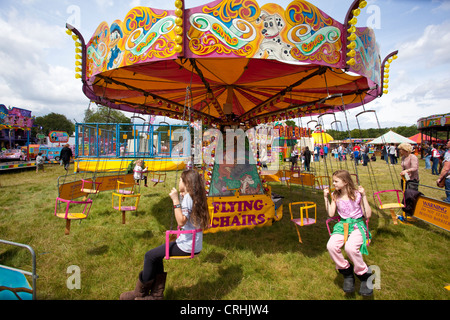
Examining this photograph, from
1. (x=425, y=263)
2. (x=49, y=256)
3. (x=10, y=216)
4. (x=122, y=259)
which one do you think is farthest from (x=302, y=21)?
(x=10, y=216)

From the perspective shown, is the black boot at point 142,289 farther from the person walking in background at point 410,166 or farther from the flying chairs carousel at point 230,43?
the person walking in background at point 410,166

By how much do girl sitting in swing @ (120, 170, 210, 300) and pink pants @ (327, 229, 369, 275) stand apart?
154 centimetres

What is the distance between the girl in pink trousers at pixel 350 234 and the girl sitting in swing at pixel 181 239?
1587 millimetres

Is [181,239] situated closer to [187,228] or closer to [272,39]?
[187,228]

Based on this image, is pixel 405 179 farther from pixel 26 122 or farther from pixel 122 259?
pixel 26 122

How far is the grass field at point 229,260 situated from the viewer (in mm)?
2740

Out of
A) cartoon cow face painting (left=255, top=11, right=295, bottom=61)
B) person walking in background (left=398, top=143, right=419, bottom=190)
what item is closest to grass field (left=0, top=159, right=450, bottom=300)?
person walking in background (left=398, top=143, right=419, bottom=190)

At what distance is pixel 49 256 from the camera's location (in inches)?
138

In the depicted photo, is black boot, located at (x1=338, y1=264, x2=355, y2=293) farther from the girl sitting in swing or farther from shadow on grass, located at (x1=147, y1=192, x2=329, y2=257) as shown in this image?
the girl sitting in swing

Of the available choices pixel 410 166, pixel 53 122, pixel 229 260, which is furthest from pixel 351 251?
pixel 53 122

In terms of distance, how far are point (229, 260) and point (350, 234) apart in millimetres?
1793

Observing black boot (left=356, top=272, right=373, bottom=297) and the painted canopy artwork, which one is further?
the painted canopy artwork

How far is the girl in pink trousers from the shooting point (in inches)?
100

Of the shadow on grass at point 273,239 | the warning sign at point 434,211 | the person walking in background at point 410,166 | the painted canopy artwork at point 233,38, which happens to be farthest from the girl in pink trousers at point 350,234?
the person walking in background at point 410,166
